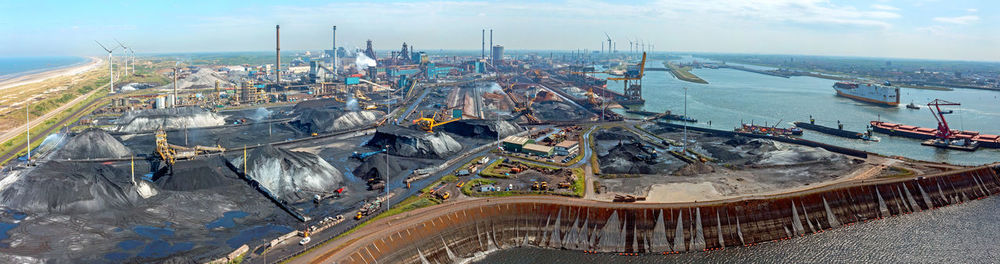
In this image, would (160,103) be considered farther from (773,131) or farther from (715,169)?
(773,131)

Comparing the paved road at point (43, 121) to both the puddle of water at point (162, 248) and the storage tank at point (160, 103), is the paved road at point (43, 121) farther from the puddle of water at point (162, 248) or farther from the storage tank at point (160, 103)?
the puddle of water at point (162, 248)

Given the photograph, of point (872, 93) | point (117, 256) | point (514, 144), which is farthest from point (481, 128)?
point (872, 93)

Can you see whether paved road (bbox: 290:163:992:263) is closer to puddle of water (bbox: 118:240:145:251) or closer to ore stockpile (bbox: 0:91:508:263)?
ore stockpile (bbox: 0:91:508:263)

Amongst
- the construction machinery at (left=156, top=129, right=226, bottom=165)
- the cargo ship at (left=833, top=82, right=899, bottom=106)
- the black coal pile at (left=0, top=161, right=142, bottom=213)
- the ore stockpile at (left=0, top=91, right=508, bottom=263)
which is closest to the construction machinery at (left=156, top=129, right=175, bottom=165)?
the construction machinery at (left=156, top=129, right=226, bottom=165)

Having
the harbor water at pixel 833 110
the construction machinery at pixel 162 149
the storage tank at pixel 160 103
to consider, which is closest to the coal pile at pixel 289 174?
the construction machinery at pixel 162 149

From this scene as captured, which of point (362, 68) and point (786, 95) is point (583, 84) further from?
point (362, 68)
